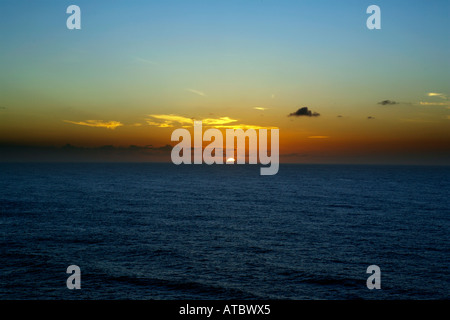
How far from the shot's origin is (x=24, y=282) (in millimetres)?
41125

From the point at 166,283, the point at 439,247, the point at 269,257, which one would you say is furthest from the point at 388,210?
the point at 166,283

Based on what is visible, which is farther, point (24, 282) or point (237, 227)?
point (237, 227)

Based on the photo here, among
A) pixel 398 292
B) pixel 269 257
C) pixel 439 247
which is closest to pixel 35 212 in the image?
pixel 269 257

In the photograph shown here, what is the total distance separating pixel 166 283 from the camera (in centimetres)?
4128

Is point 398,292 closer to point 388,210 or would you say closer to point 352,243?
point 352,243

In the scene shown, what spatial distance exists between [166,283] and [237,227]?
3141cm
